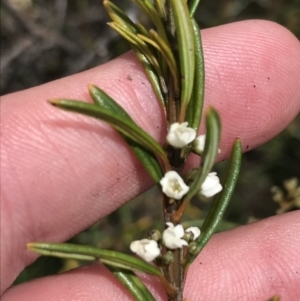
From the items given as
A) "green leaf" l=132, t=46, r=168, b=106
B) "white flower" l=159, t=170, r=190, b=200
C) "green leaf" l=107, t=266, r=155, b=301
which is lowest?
"green leaf" l=107, t=266, r=155, b=301

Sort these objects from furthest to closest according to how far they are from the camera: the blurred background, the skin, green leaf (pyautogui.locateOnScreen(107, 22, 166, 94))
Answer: the blurred background → the skin → green leaf (pyautogui.locateOnScreen(107, 22, 166, 94))

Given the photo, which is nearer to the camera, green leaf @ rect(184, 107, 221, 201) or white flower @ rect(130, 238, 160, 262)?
green leaf @ rect(184, 107, 221, 201)

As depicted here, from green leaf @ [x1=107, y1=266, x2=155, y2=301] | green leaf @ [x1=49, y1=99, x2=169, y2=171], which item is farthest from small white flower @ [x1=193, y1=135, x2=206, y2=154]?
green leaf @ [x1=107, y1=266, x2=155, y2=301]

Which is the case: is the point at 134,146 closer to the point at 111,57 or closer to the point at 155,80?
the point at 155,80

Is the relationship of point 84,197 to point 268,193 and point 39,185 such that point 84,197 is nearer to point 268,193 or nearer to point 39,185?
point 39,185

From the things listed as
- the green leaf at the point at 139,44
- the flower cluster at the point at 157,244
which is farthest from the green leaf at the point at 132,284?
the green leaf at the point at 139,44

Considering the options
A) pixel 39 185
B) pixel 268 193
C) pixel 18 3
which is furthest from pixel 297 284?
pixel 18 3

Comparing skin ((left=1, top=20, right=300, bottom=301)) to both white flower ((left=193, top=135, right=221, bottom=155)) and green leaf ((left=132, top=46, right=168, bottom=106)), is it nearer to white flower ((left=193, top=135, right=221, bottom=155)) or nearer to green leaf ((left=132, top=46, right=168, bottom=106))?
green leaf ((left=132, top=46, right=168, bottom=106))
